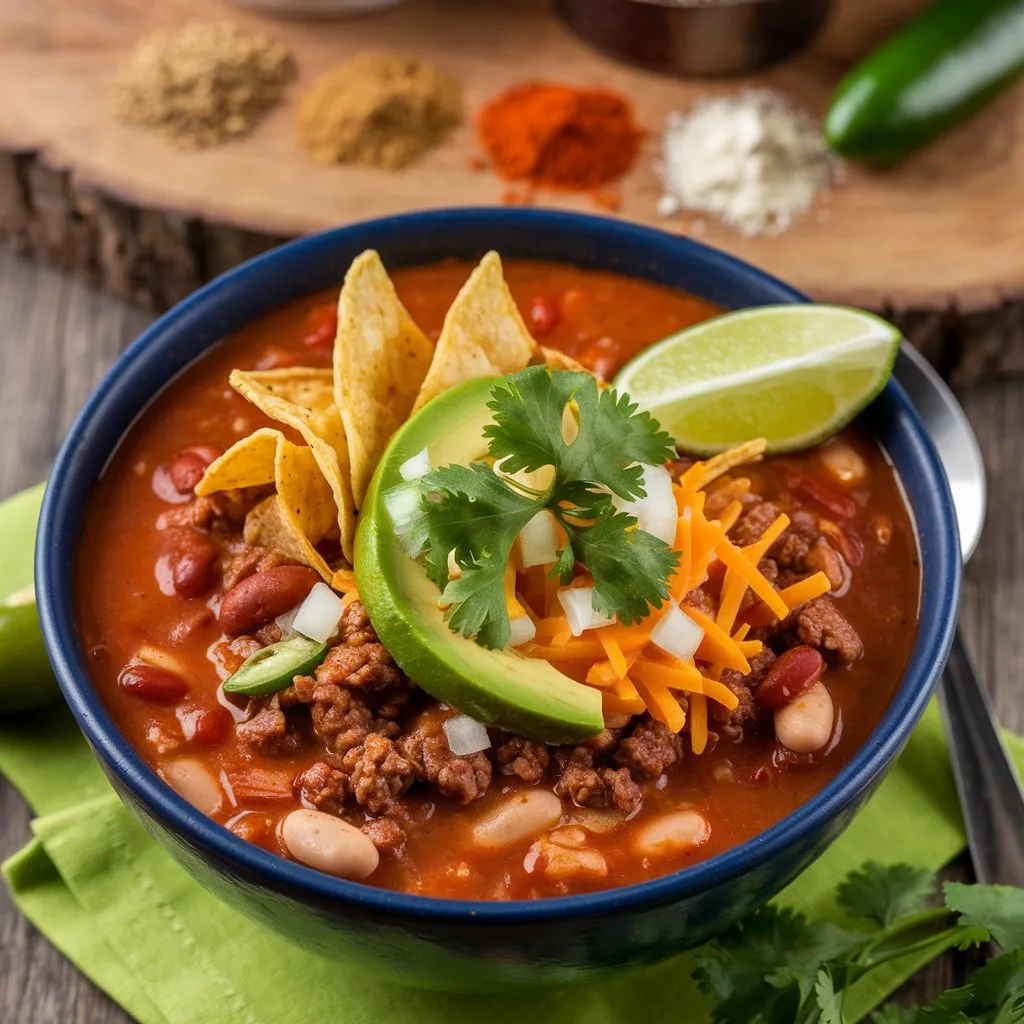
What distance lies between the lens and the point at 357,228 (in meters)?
4.64

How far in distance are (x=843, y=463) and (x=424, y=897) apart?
1.86m

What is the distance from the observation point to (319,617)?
3611 millimetres

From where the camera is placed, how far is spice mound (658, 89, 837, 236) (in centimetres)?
623

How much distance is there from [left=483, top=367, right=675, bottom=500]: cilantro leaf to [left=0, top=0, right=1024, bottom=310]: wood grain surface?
2.57 meters

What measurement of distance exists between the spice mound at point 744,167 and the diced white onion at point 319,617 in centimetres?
320

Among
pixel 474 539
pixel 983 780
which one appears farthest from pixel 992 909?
pixel 474 539

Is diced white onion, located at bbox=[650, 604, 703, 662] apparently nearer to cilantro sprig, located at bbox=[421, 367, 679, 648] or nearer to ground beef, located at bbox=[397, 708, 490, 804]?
cilantro sprig, located at bbox=[421, 367, 679, 648]

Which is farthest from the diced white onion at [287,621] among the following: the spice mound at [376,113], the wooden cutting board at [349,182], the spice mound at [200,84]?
the spice mound at [200,84]

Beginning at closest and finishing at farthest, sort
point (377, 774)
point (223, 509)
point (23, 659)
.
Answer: point (377, 774), point (223, 509), point (23, 659)

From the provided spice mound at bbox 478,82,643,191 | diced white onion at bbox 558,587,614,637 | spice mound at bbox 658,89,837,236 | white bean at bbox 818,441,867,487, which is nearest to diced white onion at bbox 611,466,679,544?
diced white onion at bbox 558,587,614,637

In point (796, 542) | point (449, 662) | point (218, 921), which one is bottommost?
point (218, 921)

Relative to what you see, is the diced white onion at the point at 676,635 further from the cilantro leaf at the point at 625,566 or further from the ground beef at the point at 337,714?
the ground beef at the point at 337,714

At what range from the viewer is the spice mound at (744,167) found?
20.4ft

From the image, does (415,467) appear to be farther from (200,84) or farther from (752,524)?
(200,84)
